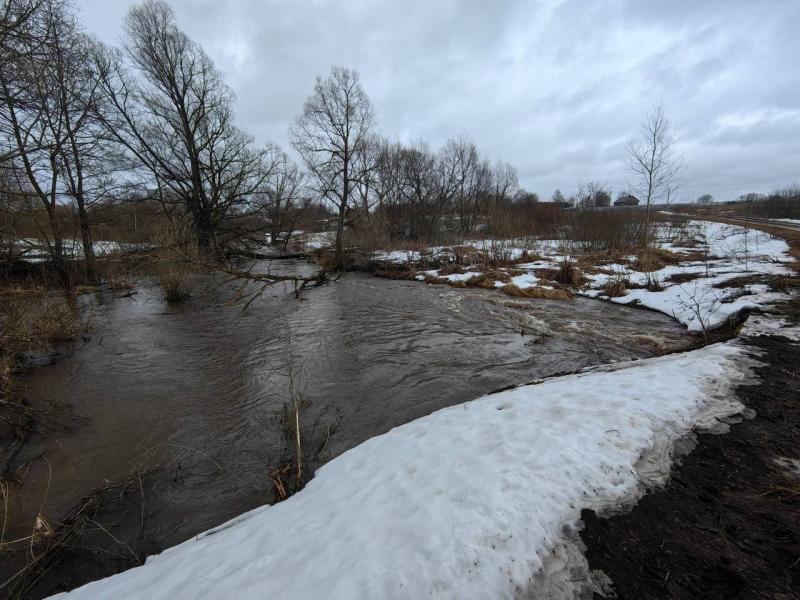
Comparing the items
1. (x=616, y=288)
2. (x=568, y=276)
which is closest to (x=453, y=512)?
(x=616, y=288)

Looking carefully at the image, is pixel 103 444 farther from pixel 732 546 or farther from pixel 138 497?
pixel 732 546

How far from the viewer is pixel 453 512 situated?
82.9 inches

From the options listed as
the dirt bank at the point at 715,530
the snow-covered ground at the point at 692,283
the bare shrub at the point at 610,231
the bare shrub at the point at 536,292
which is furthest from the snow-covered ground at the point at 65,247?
the bare shrub at the point at 610,231

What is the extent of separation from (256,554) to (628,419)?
3.27 meters

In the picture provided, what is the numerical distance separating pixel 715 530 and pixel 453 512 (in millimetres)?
1597

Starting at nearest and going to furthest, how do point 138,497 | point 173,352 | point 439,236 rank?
point 138,497, point 173,352, point 439,236

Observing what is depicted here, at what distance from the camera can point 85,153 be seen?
37.9 feet

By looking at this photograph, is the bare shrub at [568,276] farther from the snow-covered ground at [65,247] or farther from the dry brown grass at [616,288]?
the snow-covered ground at [65,247]

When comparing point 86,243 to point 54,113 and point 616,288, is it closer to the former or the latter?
point 54,113

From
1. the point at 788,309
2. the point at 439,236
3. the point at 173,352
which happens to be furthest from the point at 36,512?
the point at 439,236

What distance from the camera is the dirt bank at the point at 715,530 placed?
5.48 ft

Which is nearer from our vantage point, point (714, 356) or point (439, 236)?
point (714, 356)

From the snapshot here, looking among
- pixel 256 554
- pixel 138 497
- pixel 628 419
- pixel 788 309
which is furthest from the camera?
pixel 788 309

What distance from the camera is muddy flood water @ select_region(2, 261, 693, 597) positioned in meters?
3.39
